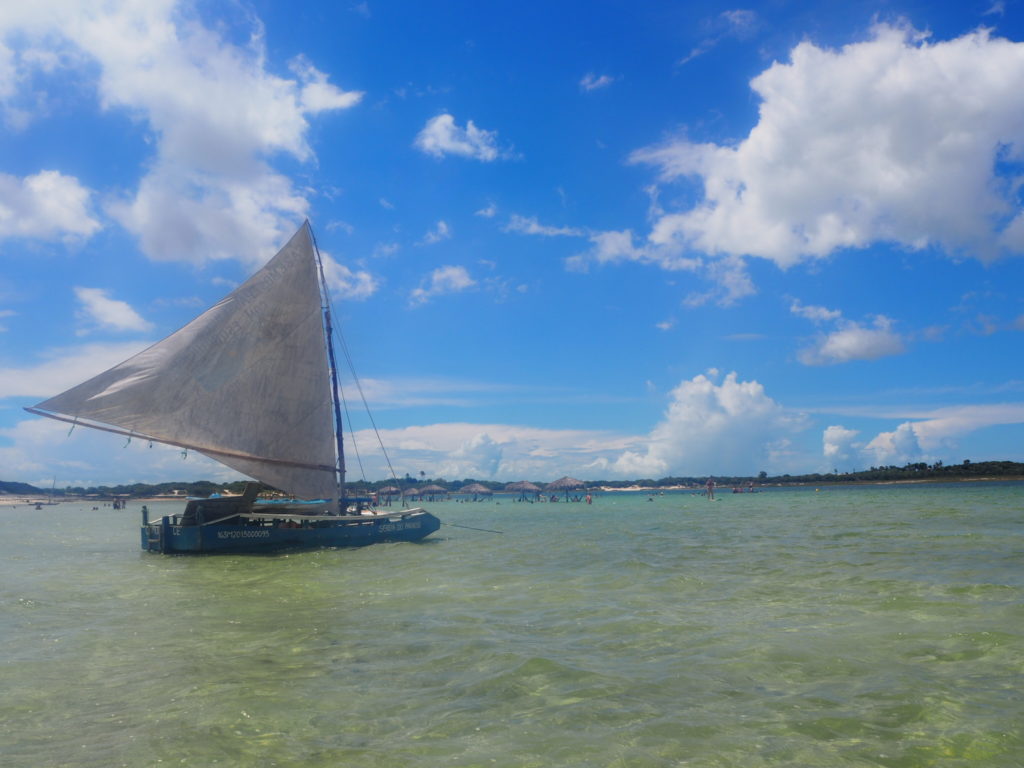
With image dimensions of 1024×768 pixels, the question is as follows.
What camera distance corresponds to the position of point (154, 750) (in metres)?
7.71

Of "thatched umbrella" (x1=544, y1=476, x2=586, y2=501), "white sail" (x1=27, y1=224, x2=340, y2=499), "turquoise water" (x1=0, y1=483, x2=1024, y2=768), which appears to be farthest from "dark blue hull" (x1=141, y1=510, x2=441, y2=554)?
"thatched umbrella" (x1=544, y1=476, x2=586, y2=501)

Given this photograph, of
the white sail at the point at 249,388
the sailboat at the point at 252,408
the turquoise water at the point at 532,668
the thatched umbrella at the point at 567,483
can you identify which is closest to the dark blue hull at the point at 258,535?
the sailboat at the point at 252,408

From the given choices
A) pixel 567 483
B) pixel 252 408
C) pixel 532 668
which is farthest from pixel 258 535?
pixel 567 483

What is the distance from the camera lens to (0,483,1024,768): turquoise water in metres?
7.75

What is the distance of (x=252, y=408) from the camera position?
106 ft

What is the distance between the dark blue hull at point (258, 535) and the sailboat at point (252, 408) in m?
0.05

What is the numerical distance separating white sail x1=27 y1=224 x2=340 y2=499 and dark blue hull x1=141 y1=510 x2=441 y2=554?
6.09 ft

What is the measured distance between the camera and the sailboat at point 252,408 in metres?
29.6

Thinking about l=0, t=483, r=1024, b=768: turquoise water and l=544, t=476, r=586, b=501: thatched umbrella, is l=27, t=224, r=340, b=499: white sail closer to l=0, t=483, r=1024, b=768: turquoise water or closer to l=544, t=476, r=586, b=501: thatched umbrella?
l=0, t=483, r=1024, b=768: turquoise water

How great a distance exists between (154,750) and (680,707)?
6.37 meters

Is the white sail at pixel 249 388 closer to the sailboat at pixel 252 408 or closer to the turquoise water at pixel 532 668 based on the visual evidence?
the sailboat at pixel 252 408

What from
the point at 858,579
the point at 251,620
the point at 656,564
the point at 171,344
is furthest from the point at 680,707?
the point at 171,344

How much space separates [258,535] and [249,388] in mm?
7073

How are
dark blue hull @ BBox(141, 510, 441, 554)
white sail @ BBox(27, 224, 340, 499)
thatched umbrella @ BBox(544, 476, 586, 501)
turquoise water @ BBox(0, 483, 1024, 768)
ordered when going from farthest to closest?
thatched umbrella @ BBox(544, 476, 586, 501) < dark blue hull @ BBox(141, 510, 441, 554) < white sail @ BBox(27, 224, 340, 499) < turquoise water @ BBox(0, 483, 1024, 768)
